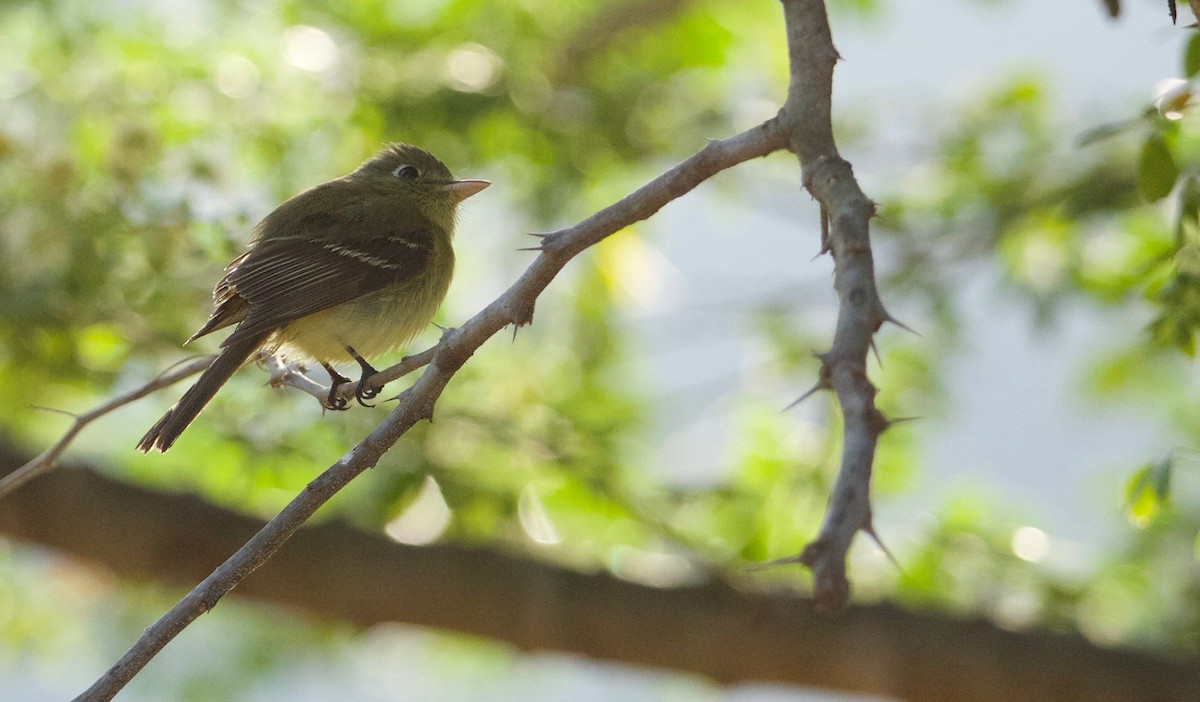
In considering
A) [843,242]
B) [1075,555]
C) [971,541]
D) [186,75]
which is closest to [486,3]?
[186,75]

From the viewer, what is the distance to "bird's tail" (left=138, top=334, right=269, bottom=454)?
3.58 m

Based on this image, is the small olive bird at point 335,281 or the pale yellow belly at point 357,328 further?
the pale yellow belly at point 357,328

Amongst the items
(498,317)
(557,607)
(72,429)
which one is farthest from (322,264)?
(557,607)

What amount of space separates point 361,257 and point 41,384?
1993 millimetres

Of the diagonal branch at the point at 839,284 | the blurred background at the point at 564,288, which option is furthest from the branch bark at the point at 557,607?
the diagonal branch at the point at 839,284

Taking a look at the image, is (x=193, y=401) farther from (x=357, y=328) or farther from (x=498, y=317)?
(x=498, y=317)

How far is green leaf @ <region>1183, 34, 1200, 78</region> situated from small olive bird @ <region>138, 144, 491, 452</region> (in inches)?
101

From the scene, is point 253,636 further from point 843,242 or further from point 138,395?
point 843,242

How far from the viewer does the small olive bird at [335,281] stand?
4086mm

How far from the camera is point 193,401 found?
142 inches

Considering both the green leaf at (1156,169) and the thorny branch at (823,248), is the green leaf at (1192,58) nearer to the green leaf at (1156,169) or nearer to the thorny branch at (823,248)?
the green leaf at (1156,169)

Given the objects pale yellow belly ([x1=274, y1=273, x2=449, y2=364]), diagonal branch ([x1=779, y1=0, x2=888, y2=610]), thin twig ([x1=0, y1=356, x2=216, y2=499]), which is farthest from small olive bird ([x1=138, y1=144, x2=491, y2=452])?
diagonal branch ([x1=779, y1=0, x2=888, y2=610])

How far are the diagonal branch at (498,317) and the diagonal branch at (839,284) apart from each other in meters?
0.10

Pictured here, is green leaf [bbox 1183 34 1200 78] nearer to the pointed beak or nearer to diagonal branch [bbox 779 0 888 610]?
diagonal branch [bbox 779 0 888 610]
